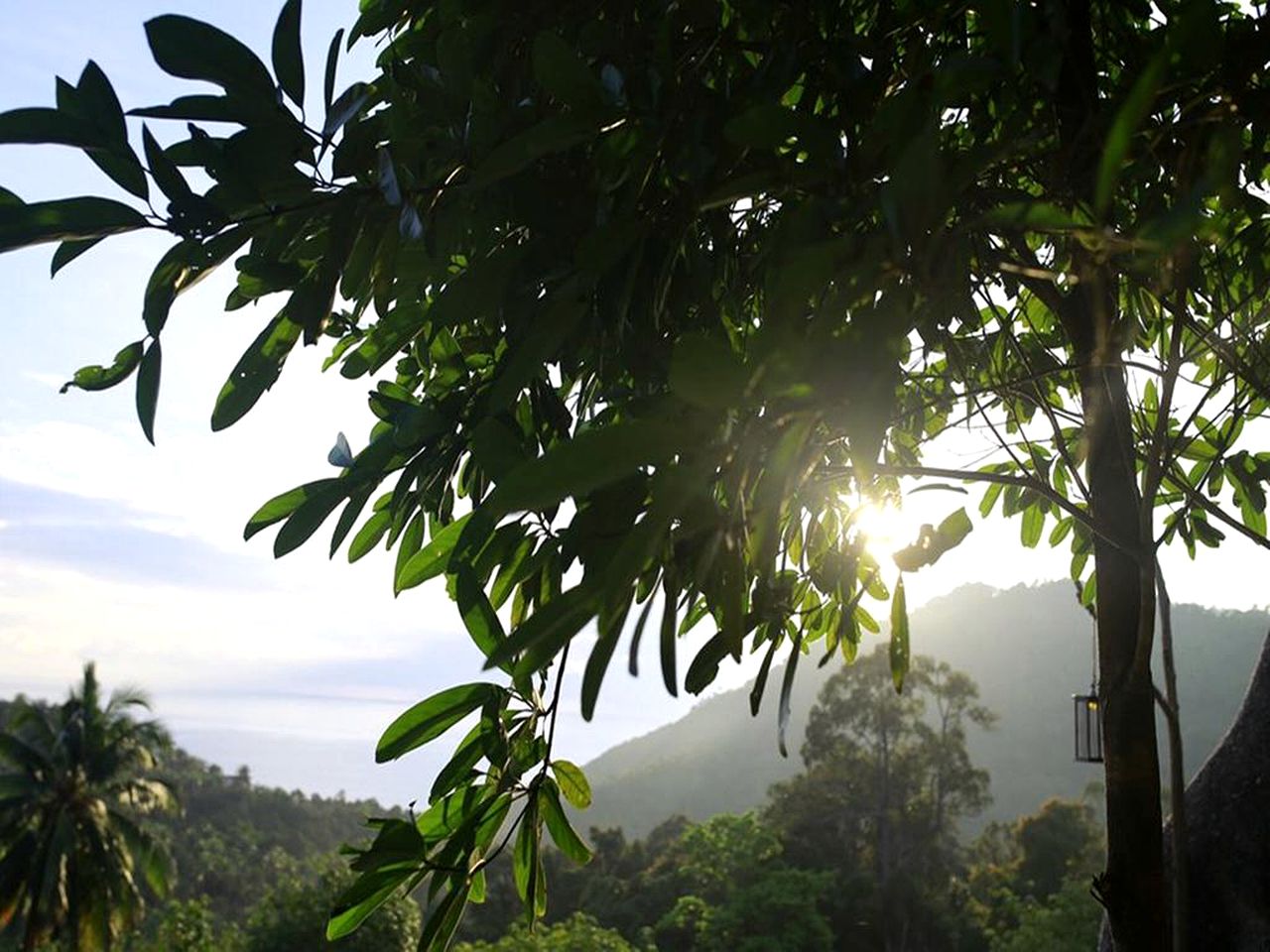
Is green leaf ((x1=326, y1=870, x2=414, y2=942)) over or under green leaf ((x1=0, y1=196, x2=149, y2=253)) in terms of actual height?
under

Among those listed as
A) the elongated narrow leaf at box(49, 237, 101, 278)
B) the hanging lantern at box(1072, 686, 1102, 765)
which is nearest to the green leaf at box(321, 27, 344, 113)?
the elongated narrow leaf at box(49, 237, 101, 278)

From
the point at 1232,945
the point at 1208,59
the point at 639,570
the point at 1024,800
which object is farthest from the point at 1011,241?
the point at 1024,800

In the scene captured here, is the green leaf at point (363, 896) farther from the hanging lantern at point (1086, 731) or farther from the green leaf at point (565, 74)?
the hanging lantern at point (1086, 731)

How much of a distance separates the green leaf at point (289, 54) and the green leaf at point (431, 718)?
0.54m

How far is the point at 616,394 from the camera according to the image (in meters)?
1.28

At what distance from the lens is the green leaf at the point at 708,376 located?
59 cm

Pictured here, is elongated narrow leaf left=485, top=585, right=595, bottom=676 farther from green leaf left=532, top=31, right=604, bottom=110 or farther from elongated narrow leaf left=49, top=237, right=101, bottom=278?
elongated narrow leaf left=49, top=237, right=101, bottom=278

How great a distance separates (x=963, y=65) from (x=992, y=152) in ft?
0.27

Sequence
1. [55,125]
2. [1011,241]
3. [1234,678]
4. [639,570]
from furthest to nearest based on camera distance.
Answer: [1234,678], [1011,241], [55,125], [639,570]

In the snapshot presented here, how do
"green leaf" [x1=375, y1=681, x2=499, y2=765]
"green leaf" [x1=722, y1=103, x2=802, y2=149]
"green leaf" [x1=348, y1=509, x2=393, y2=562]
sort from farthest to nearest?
1. "green leaf" [x1=348, y1=509, x2=393, y2=562]
2. "green leaf" [x1=375, y1=681, x2=499, y2=765]
3. "green leaf" [x1=722, y1=103, x2=802, y2=149]

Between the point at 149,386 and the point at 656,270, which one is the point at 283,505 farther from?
the point at 656,270

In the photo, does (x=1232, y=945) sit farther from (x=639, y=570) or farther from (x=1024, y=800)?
(x=1024, y=800)

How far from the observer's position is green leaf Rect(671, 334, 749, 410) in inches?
23.4

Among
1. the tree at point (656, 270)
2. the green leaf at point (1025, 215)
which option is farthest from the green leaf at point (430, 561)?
the green leaf at point (1025, 215)
